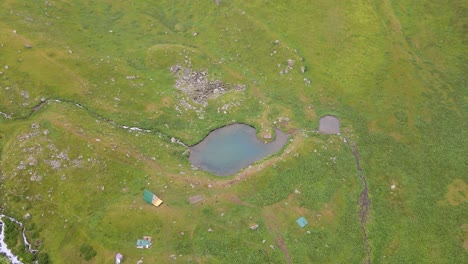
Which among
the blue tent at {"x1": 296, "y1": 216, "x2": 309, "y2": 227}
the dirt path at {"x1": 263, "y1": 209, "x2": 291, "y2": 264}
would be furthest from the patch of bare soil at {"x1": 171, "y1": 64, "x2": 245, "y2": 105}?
the blue tent at {"x1": 296, "y1": 216, "x2": 309, "y2": 227}

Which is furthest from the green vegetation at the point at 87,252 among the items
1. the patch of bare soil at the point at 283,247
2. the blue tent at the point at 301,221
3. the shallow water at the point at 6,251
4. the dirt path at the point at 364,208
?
the dirt path at the point at 364,208

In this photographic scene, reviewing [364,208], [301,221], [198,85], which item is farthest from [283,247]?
[198,85]

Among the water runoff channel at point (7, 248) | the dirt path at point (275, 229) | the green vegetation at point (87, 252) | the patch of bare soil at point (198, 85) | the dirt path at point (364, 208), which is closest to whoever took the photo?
the green vegetation at point (87, 252)

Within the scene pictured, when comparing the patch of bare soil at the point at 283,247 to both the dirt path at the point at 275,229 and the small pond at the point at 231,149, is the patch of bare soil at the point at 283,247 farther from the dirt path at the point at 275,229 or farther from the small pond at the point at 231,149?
the small pond at the point at 231,149

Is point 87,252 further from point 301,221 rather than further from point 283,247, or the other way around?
point 301,221

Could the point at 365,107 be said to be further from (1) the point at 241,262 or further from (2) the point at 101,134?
(2) the point at 101,134

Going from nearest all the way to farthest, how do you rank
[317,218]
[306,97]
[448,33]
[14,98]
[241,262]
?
[241,262], [317,218], [14,98], [306,97], [448,33]

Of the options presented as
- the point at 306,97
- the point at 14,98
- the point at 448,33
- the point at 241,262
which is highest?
the point at 448,33

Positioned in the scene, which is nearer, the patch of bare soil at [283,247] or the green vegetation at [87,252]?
the green vegetation at [87,252]

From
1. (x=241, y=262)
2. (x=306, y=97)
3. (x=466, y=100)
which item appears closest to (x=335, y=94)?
(x=306, y=97)
